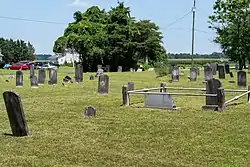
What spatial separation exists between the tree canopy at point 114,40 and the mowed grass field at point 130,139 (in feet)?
151

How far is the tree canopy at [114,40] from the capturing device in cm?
6031

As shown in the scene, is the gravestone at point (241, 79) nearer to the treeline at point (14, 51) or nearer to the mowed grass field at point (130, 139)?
the mowed grass field at point (130, 139)

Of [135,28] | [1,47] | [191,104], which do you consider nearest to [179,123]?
[191,104]

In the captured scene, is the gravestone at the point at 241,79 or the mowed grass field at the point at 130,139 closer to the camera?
the mowed grass field at the point at 130,139

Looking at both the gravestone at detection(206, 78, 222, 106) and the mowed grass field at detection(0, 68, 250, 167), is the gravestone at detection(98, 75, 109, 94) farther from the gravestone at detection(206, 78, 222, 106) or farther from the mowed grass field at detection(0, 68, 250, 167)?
the gravestone at detection(206, 78, 222, 106)

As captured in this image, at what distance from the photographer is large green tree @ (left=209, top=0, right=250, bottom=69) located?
53.9 m

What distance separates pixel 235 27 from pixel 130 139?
158 ft

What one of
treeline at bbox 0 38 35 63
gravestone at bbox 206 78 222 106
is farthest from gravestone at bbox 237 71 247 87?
treeline at bbox 0 38 35 63

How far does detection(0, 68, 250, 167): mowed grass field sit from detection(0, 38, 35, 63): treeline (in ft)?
237

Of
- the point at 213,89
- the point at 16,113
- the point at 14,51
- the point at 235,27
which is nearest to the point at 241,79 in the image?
the point at 213,89

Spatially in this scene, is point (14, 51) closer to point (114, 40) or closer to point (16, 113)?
point (114, 40)

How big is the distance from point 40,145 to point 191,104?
8.36 metres

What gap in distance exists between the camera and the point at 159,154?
312 inches

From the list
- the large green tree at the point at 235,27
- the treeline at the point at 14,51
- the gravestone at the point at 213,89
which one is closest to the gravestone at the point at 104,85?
the gravestone at the point at 213,89
